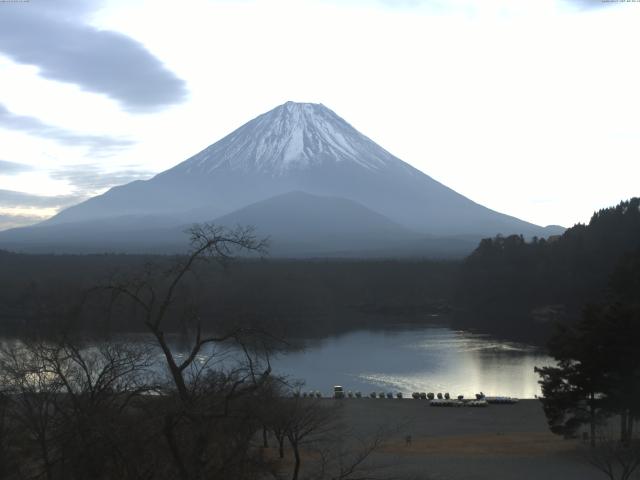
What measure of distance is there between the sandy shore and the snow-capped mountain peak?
102 metres

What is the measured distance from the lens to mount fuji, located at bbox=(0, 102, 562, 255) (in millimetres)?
107875

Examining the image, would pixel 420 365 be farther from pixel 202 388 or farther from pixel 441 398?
pixel 202 388

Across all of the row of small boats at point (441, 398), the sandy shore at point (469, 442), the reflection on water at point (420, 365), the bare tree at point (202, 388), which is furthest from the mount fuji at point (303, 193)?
the bare tree at point (202, 388)

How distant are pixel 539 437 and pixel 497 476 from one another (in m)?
3.20

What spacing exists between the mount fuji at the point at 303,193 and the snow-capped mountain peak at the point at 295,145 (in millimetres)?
153

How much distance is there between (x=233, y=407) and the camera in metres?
4.12

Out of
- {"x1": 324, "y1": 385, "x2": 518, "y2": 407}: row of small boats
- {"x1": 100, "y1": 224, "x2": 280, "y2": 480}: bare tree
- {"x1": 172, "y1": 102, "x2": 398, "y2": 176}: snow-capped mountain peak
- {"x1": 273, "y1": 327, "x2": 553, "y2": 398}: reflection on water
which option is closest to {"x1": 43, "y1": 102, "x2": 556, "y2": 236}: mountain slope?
{"x1": 172, "y1": 102, "x2": 398, "y2": 176}: snow-capped mountain peak

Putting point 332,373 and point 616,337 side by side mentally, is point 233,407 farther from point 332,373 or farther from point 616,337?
point 332,373

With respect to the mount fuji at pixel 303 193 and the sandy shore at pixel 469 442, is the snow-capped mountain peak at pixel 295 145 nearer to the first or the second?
the mount fuji at pixel 303 193

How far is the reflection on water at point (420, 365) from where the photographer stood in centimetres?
1827

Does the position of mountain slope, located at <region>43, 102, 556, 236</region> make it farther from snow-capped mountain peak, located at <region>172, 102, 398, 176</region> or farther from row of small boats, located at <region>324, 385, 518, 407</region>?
row of small boats, located at <region>324, 385, 518, 407</region>

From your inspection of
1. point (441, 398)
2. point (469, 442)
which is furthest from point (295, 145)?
point (469, 442)

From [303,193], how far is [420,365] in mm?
93114

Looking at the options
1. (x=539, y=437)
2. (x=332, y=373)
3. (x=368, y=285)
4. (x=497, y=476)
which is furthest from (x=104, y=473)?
(x=368, y=285)
